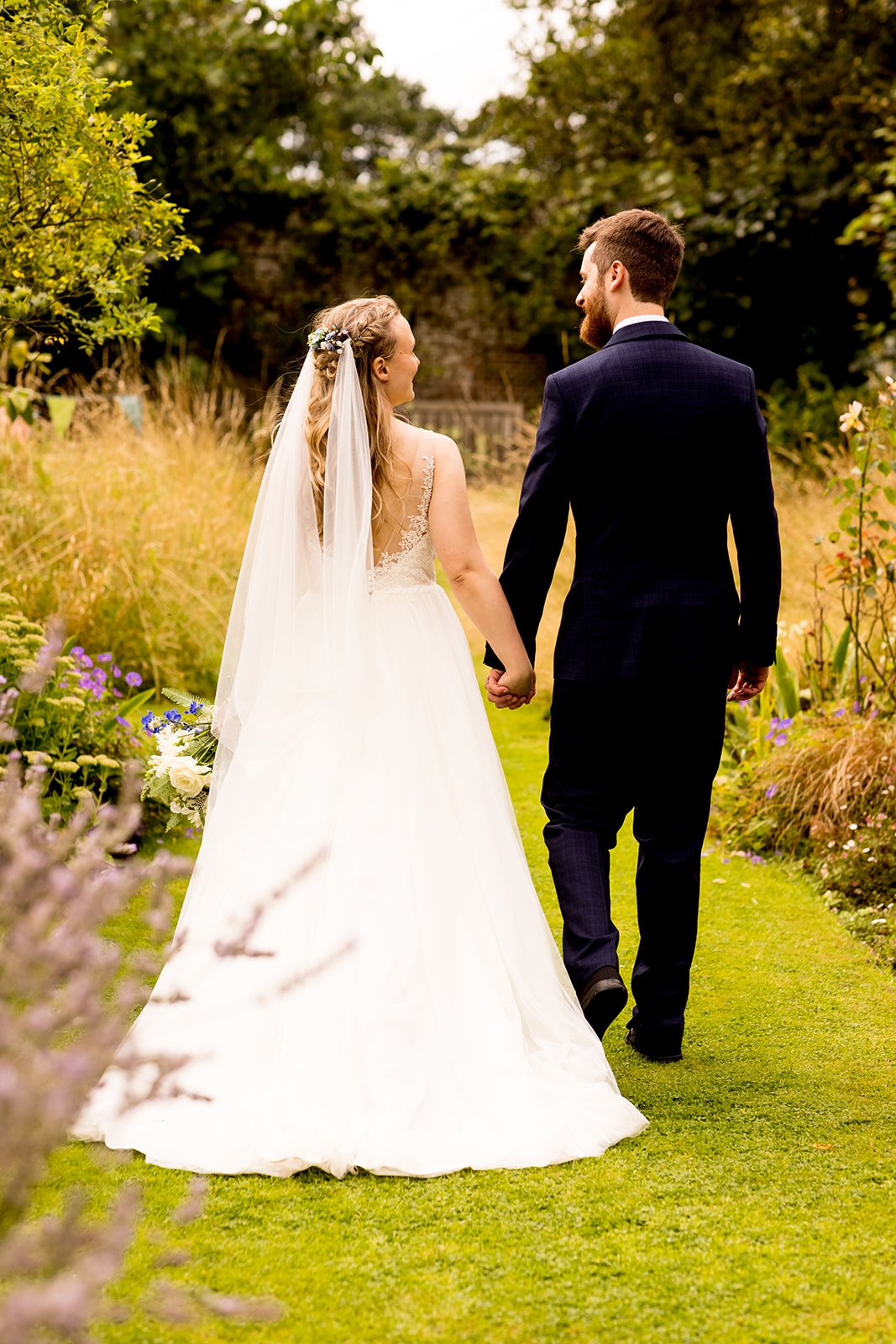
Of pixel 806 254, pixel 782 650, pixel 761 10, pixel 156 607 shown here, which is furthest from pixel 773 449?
pixel 156 607

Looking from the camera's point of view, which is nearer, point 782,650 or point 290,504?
point 290,504

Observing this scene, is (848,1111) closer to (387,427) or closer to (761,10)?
(387,427)

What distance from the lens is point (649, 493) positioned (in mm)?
2889

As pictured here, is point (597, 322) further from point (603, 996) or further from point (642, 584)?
point (603, 996)

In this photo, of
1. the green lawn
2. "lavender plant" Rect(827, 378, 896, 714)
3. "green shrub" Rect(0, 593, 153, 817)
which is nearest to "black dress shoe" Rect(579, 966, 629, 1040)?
the green lawn

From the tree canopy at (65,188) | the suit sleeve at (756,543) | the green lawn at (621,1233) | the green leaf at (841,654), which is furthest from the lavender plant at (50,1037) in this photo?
the green leaf at (841,654)

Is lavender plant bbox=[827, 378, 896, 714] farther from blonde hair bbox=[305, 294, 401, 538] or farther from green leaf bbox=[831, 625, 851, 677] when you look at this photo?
blonde hair bbox=[305, 294, 401, 538]

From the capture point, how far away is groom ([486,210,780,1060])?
2896mm

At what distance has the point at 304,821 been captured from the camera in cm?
288

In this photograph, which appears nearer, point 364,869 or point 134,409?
point 364,869

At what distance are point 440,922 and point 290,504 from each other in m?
1.04

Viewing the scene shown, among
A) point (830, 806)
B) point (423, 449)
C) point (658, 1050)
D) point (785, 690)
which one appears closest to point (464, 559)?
point (423, 449)

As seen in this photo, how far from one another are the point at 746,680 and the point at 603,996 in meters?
0.86

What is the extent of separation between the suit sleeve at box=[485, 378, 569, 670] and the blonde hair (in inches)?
13.5
